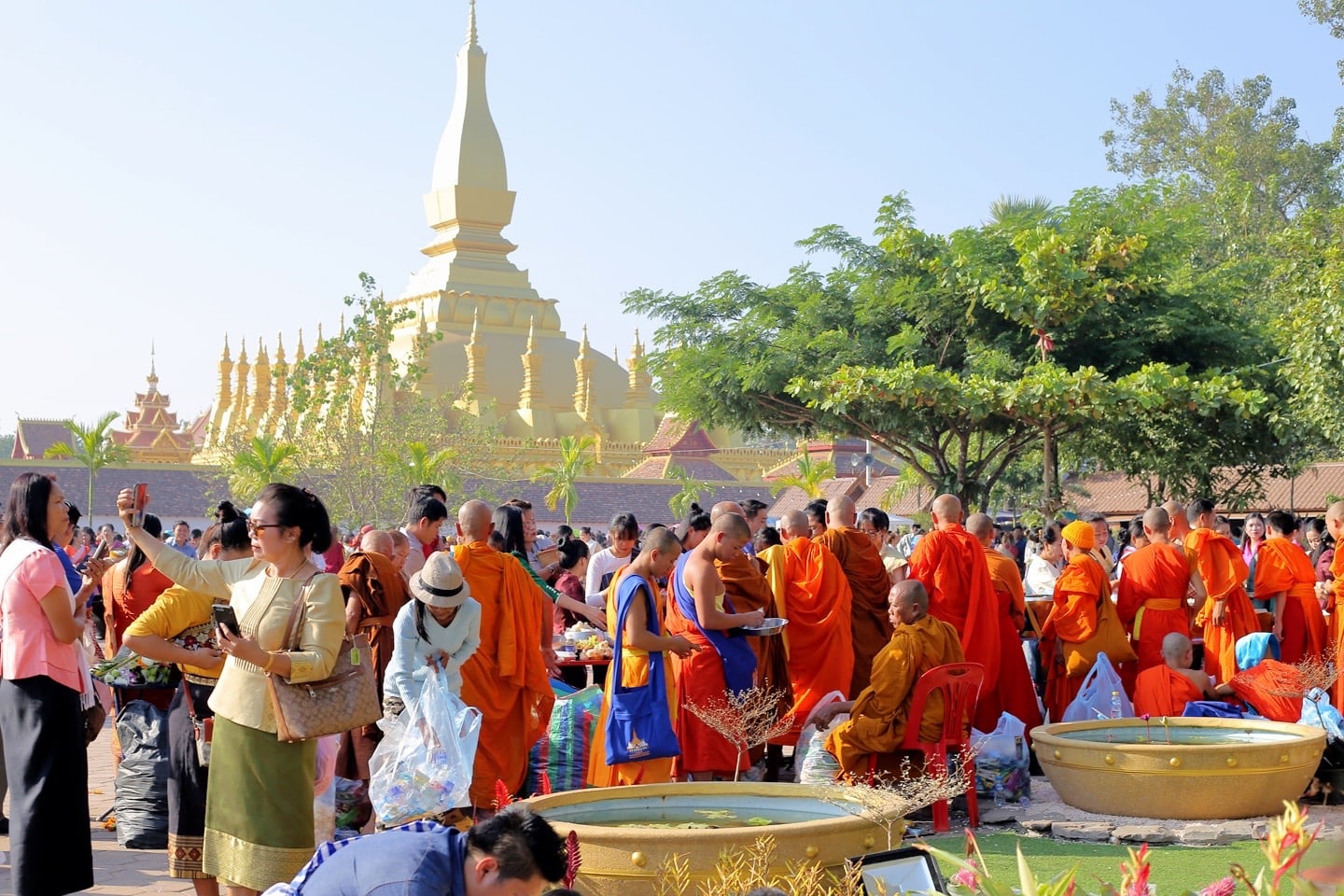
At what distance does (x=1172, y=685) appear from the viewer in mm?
7953

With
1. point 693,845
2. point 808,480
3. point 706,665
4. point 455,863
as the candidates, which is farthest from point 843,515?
point 808,480

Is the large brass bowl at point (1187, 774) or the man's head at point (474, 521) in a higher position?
the man's head at point (474, 521)

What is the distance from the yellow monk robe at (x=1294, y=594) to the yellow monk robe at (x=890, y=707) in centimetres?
344

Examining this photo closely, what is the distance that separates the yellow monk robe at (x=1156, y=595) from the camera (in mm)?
9039

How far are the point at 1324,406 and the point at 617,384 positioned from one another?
31612 mm

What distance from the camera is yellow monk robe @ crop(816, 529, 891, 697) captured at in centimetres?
875

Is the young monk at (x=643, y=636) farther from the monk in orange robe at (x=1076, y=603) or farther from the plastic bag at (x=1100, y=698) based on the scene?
the monk in orange robe at (x=1076, y=603)

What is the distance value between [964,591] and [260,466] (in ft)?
72.4

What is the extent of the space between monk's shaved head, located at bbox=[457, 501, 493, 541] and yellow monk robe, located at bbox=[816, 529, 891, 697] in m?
2.52

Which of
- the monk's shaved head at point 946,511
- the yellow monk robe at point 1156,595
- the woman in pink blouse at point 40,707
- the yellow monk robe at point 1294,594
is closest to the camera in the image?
the woman in pink blouse at point 40,707

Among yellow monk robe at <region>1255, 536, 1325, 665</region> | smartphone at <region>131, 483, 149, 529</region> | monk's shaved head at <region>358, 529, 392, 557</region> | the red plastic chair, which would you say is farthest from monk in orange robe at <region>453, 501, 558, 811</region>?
yellow monk robe at <region>1255, 536, 1325, 665</region>

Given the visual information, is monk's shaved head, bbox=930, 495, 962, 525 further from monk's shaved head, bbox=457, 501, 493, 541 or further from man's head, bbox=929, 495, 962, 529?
monk's shaved head, bbox=457, 501, 493, 541

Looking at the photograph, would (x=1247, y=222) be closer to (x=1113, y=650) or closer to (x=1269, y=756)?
(x=1113, y=650)

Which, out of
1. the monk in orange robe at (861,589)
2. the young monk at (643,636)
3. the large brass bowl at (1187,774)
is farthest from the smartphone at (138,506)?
the monk in orange robe at (861,589)
